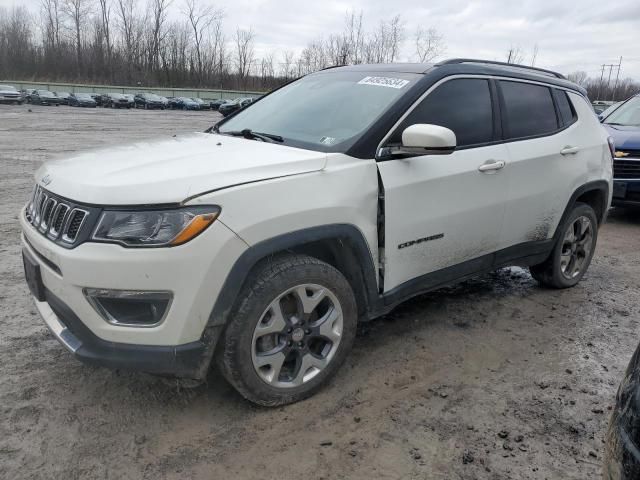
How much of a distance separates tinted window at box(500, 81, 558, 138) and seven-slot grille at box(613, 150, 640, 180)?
382 cm

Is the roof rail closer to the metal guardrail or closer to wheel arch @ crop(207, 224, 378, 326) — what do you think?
wheel arch @ crop(207, 224, 378, 326)

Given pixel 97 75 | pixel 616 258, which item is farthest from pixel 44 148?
pixel 97 75

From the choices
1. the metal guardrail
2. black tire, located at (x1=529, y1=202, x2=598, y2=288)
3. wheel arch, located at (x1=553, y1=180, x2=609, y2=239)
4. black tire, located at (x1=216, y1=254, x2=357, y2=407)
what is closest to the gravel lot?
black tire, located at (x1=216, y1=254, x2=357, y2=407)

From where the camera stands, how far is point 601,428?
279cm

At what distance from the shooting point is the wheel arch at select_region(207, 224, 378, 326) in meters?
2.48

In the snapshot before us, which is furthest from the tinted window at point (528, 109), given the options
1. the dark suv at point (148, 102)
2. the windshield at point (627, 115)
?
the dark suv at point (148, 102)

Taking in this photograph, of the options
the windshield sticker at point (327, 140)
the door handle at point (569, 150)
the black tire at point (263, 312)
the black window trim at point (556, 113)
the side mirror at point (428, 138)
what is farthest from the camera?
the door handle at point (569, 150)

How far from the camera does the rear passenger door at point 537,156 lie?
152 inches

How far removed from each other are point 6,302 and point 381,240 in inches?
116

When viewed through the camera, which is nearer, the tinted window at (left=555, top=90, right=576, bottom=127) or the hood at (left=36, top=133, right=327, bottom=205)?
the hood at (left=36, top=133, right=327, bottom=205)

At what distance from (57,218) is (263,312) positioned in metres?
1.07

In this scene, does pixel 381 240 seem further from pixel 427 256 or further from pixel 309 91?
pixel 309 91

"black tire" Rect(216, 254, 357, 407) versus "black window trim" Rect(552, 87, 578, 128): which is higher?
"black window trim" Rect(552, 87, 578, 128)

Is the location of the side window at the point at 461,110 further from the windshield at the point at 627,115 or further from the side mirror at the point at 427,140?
the windshield at the point at 627,115
